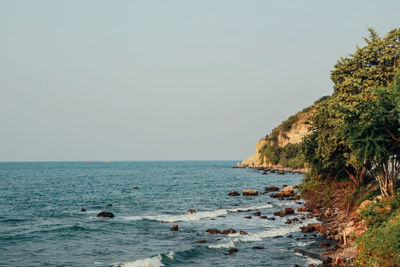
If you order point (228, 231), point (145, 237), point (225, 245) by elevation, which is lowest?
point (145, 237)

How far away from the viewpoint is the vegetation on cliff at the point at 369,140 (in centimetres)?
1843

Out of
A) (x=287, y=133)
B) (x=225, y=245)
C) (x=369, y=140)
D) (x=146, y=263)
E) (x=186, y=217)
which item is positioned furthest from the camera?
(x=287, y=133)

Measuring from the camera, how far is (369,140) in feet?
75.7

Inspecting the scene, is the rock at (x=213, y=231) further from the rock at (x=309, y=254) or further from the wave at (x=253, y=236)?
the rock at (x=309, y=254)

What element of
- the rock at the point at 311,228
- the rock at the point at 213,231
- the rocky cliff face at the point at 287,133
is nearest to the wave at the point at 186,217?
the rock at the point at 213,231

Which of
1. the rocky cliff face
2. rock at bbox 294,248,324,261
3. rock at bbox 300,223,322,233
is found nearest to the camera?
rock at bbox 294,248,324,261

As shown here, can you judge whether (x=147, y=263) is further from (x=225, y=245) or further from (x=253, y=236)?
(x=253, y=236)

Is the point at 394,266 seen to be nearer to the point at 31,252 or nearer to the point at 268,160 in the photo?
the point at 31,252

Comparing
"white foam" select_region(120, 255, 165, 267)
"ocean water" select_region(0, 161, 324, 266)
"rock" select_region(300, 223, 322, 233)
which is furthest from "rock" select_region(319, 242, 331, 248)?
"white foam" select_region(120, 255, 165, 267)

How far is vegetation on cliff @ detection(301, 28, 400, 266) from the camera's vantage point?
18.4 meters

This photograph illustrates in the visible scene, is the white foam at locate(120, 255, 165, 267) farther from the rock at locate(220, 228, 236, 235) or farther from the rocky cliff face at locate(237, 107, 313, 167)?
the rocky cliff face at locate(237, 107, 313, 167)

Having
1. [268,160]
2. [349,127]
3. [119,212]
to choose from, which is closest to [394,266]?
[349,127]

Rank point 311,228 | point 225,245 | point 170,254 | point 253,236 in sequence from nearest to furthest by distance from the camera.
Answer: point 170,254
point 225,245
point 253,236
point 311,228

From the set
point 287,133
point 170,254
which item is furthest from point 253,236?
point 287,133
